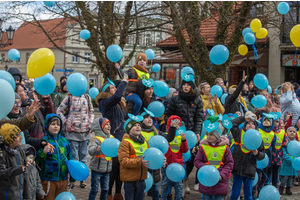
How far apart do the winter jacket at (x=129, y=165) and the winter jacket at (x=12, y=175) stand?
1.11m

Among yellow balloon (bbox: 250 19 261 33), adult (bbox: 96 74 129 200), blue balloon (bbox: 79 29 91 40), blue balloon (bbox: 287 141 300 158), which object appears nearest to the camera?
adult (bbox: 96 74 129 200)

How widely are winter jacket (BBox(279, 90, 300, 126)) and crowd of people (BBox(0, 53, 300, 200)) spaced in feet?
4.90

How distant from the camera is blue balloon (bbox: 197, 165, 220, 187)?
157 inches

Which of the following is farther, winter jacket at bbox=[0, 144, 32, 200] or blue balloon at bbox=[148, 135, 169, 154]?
blue balloon at bbox=[148, 135, 169, 154]

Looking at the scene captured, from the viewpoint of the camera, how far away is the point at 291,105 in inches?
313

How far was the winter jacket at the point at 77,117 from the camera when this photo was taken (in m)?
6.03

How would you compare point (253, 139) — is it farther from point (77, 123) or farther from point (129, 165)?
point (77, 123)

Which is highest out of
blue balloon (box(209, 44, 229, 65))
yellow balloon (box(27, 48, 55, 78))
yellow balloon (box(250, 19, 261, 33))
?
yellow balloon (box(250, 19, 261, 33))

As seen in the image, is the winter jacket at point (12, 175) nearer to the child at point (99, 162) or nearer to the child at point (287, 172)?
the child at point (99, 162)

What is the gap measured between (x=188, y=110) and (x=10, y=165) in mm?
2989

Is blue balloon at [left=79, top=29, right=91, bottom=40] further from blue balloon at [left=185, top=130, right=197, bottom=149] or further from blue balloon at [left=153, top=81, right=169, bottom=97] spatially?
blue balloon at [left=185, top=130, right=197, bottom=149]

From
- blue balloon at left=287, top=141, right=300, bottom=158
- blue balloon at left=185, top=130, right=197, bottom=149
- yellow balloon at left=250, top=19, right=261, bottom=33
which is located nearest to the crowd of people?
blue balloon at left=185, top=130, right=197, bottom=149

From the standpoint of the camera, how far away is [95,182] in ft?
15.4

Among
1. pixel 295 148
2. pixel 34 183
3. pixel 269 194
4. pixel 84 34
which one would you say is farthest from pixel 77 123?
pixel 84 34
